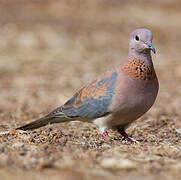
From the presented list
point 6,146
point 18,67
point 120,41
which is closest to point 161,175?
point 6,146

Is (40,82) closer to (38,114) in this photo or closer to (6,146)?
(38,114)

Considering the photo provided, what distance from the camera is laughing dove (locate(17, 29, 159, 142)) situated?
442 cm

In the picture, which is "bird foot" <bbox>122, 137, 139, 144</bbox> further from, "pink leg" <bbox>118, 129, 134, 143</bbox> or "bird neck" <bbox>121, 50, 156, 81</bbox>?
"bird neck" <bbox>121, 50, 156, 81</bbox>

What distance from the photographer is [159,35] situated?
13680 mm

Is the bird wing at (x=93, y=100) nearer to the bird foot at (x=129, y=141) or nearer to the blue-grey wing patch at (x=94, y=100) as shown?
the blue-grey wing patch at (x=94, y=100)

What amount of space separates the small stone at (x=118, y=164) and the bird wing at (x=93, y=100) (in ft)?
3.34

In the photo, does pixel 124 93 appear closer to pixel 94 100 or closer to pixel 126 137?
pixel 94 100

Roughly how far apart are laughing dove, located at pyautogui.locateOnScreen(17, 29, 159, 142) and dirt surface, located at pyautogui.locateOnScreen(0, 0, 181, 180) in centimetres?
27

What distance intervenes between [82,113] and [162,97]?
346cm

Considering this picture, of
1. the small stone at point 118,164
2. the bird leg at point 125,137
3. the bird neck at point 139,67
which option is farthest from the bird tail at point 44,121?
the small stone at point 118,164

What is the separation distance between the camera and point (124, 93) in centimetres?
441

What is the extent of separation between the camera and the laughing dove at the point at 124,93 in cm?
442

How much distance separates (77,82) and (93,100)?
4.27 meters

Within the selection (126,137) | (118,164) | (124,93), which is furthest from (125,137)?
(118,164)
